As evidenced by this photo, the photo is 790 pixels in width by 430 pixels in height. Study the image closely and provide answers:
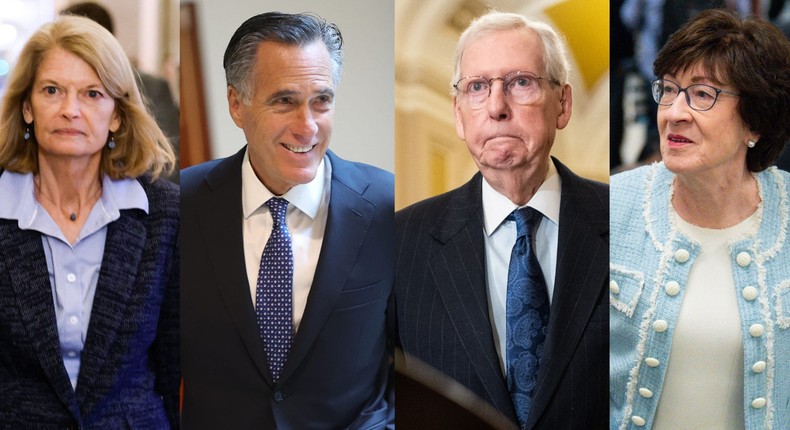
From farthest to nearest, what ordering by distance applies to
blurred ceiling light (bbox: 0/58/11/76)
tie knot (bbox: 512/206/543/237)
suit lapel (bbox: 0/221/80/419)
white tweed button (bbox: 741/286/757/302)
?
tie knot (bbox: 512/206/543/237)
white tweed button (bbox: 741/286/757/302)
blurred ceiling light (bbox: 0/58/11/76)
suit lapel (bbox: 0/221/80/419)

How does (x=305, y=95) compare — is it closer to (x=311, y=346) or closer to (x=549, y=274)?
(x=311, y=346)

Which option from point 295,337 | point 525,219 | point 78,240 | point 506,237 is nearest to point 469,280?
point 506,237

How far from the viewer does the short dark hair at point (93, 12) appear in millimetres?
3453

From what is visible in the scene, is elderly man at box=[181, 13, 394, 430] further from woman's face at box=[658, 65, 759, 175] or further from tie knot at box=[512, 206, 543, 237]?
woman's face at box=[658, 65, 759, 175]

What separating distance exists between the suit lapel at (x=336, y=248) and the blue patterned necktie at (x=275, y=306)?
44 mm

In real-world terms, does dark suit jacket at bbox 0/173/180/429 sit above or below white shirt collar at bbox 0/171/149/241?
below

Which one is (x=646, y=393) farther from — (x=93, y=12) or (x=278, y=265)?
(x=93, y=12)

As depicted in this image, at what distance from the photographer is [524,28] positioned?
141 inches

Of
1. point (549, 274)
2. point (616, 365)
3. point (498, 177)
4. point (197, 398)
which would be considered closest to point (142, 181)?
point (197, 398)

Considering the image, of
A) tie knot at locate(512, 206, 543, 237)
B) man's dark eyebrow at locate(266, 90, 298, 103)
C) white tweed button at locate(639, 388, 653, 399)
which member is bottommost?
white tweed button at locate(639, 388, 653, 399)

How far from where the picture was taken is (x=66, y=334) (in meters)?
3.36

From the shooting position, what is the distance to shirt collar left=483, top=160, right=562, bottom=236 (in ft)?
11.9

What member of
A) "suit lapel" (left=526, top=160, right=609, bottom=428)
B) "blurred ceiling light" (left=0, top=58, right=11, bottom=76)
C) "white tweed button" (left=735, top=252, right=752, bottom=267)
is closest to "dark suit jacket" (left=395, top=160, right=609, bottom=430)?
"suit lapel" (left=526, top=160, right=609, bottom=428)

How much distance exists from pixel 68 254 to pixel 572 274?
1976mm
